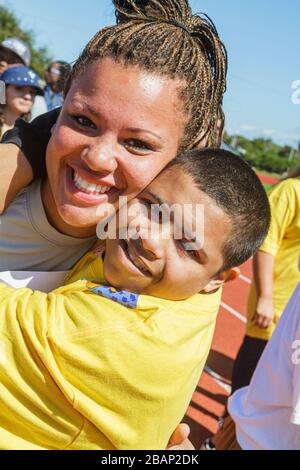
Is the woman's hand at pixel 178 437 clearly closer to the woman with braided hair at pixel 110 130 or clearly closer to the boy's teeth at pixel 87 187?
the woman with braided hair at pixel 110 130

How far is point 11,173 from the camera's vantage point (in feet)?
4.90

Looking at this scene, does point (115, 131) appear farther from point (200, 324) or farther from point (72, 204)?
point (200, 324)

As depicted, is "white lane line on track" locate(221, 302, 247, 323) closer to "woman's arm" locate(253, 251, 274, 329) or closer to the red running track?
the red running track

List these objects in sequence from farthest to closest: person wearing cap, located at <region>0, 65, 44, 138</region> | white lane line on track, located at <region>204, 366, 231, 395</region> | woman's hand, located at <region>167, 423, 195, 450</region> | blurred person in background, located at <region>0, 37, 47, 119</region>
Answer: blurred person in background, located at <region>0, 37, 47, 119</region> → white lane line on track, located at <region>204, 366, 231, 395</region> → person wearing cap, located at <region>0, 65, 44, 138</region> → woman's hand, located at <region>167, 423, 195, 450</region>

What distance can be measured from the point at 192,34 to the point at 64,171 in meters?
0.57

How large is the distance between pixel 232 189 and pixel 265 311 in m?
2.20

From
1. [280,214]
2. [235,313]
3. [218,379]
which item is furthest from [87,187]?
[235,313]

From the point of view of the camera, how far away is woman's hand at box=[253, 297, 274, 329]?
3.51 meters

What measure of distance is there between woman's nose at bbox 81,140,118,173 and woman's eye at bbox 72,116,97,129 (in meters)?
0.06

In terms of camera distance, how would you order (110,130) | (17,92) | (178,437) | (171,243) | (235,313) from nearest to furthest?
1. (110,130)
2. (171,243)
3. (178,437)
4. (17,92)
5. (235,313)

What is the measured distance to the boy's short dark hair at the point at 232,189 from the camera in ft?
4.86

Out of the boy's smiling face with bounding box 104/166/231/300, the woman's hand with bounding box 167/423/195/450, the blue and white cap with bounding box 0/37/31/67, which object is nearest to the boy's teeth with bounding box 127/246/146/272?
the boy's smiling face with bounding box 104/166/231/300

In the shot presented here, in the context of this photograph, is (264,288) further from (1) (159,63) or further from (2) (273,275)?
(1) (159,63)

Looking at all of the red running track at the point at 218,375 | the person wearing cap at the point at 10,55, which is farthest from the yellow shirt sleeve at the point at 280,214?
the person wearing cap at the point at 10,55
